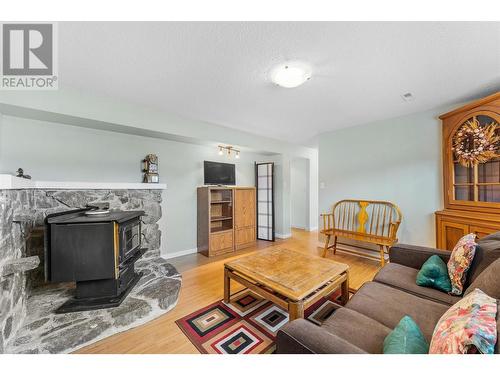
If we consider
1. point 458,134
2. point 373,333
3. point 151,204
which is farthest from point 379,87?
point 151,204

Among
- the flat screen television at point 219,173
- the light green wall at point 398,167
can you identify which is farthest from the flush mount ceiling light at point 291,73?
the flat screen television at point 219,173

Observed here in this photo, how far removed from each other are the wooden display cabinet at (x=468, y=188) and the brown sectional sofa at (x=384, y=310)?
0.87 metres

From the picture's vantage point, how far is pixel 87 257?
184cm

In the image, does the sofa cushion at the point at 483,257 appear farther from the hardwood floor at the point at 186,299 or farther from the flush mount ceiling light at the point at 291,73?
the flush mount ceiling light at the point at 291,73

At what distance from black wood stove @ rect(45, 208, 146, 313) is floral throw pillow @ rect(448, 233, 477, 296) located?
2806 mm

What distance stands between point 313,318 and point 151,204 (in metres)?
2.61

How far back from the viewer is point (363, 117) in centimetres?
312

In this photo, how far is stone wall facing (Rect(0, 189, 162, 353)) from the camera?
139 cm

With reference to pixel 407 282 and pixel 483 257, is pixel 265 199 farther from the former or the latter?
pixel 483 257

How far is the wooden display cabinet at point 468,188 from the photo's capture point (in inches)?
83.0

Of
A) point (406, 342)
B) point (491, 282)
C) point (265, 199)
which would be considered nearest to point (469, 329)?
point (406, 342)

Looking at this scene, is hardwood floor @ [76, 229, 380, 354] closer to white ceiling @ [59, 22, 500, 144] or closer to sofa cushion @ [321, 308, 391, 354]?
sofa cushion @ [321, 308, 391, 354]

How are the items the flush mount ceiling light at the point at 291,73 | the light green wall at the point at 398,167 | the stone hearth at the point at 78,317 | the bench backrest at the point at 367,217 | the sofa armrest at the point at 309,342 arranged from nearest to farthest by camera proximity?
1. the sofa armrest at the point at 309,342
2. the stone hearth at the point at 78,317
3. the flush mount ceiling light at the point at 291,73
4. the light green wall at the point at 398,167
5. the bench backrest at the point at 367,217

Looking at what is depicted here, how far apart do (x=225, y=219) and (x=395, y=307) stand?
9.64ft
